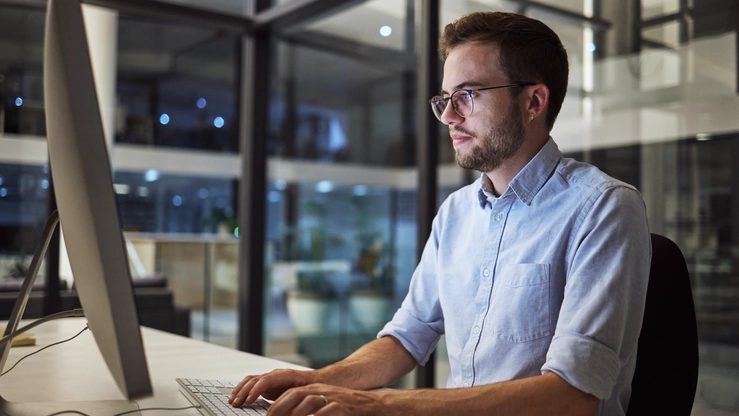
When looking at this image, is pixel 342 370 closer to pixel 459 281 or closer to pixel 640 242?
pixel 459 281

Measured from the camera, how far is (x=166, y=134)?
3.85m

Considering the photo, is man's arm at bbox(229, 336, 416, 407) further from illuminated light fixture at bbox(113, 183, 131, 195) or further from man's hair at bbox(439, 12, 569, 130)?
illuminated light fixture at bbox(113, 183, 131, 195)

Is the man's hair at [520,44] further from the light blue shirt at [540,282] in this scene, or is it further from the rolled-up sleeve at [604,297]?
the rolled-up sleeve at [604,297]

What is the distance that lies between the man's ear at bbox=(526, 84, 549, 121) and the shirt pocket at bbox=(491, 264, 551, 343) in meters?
0.35

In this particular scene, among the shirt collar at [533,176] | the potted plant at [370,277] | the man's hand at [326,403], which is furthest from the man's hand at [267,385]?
the potted plant at [370,277]

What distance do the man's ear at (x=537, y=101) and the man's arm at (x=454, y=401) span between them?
0.62 meters

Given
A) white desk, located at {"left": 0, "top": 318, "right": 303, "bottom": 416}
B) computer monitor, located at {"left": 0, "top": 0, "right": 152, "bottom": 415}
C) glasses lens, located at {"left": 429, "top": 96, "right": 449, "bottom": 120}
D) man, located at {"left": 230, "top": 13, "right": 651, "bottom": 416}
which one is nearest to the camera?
computer monitor, located at {"left": 0, "top": 0, "right": 152, "bottom": 415}

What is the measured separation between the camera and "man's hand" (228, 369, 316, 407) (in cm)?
109

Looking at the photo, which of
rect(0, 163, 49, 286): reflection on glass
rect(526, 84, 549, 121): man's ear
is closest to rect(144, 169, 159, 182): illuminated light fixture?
rect(0, 163, 49, 286): reflection on glass

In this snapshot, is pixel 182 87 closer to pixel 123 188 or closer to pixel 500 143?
pixel 123 188

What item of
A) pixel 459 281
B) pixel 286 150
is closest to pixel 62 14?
pixel 459 281

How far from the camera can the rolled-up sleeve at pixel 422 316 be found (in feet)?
5.02

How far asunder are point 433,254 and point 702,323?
3.14 ft

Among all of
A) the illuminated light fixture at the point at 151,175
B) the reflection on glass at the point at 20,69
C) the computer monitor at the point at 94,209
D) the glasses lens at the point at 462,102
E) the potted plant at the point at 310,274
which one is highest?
the reflection on glass at the point at 20,69
